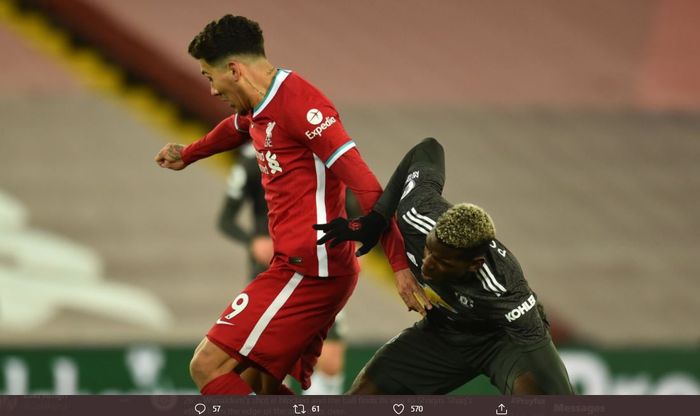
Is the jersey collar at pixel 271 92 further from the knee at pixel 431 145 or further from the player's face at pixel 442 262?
the player's face at pixel 442 262

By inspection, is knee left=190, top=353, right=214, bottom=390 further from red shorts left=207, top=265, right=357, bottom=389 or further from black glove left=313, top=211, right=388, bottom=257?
black glove left=313, top=211, right=388, bottom=257

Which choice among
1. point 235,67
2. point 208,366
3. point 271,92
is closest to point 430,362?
point 208,366

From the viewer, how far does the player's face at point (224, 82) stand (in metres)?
3.59

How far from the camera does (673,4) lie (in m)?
9.17

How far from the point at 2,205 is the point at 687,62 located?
5.44m

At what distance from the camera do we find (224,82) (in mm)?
3596

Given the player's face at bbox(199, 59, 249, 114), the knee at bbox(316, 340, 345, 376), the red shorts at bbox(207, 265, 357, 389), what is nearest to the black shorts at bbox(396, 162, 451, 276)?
the red shorts at bbox(207, 265, 357, 389)

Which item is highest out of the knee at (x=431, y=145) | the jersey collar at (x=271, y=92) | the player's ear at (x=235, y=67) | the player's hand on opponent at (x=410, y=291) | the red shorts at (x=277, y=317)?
the player's ear at (x=235, y=67)

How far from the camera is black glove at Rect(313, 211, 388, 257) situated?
11.3ft

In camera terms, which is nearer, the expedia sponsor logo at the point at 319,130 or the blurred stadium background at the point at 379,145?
Answer: the expedia sponsor logo at the point at 319,130

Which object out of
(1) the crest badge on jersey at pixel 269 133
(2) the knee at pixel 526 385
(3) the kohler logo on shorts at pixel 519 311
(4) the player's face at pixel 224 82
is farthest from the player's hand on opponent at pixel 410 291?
(4) the player's face at pixel 224 82

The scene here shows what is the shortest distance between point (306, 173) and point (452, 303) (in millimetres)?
657

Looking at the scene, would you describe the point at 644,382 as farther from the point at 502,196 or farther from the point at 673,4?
the point at 673,4

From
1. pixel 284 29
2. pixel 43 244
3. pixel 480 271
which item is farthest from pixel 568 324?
pixel 480 271
